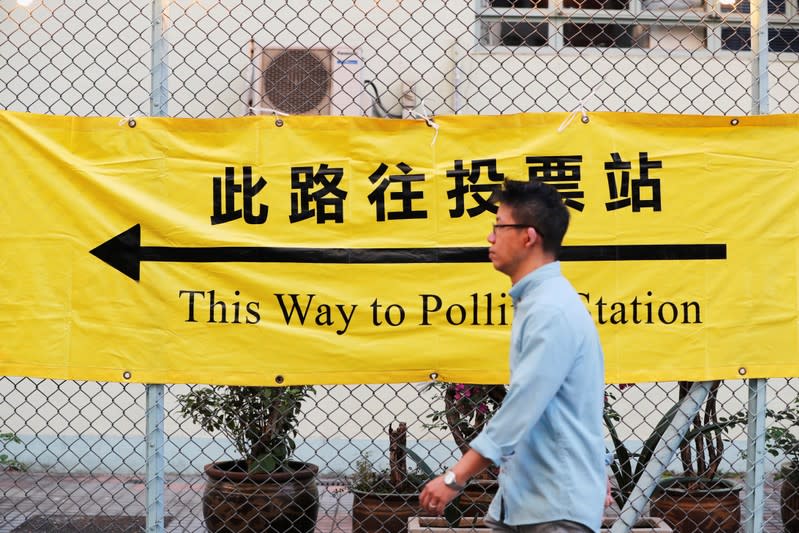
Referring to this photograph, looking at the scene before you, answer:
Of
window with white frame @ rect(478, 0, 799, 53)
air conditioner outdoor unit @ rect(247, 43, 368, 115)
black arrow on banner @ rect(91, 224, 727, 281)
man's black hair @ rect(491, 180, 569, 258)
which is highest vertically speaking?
window with white frame @ rect(478, 0, 799, 53)

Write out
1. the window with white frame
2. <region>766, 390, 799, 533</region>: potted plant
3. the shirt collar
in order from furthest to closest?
the window with white frame, <region>766, 390, 799, 533</region>: potted plant, the shirt collar

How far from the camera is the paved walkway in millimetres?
5508

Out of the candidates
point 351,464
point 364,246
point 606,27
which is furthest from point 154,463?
point 606,27

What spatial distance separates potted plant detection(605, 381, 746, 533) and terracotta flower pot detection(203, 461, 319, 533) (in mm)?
1578

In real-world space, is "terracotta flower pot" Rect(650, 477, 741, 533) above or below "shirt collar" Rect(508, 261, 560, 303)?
below

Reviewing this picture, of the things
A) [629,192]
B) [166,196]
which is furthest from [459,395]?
[166,196]

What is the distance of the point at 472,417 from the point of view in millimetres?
4707

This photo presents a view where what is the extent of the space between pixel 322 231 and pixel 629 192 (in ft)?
4.19

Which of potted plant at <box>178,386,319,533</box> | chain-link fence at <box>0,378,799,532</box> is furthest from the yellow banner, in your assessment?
potted plant at <box>178,386,319,533</box>

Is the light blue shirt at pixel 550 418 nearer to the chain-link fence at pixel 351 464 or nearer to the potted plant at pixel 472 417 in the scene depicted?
the chain-link fence at pixel 351 464

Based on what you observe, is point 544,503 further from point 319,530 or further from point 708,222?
point 319,530

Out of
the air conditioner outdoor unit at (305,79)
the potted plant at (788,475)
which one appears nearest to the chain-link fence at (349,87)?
the air conditioner outdoor unit at (305,79)

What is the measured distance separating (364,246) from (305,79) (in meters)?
3.22

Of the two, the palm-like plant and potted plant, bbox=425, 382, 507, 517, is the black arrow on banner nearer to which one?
potted plant, bbox=425, 382, 507, 517
